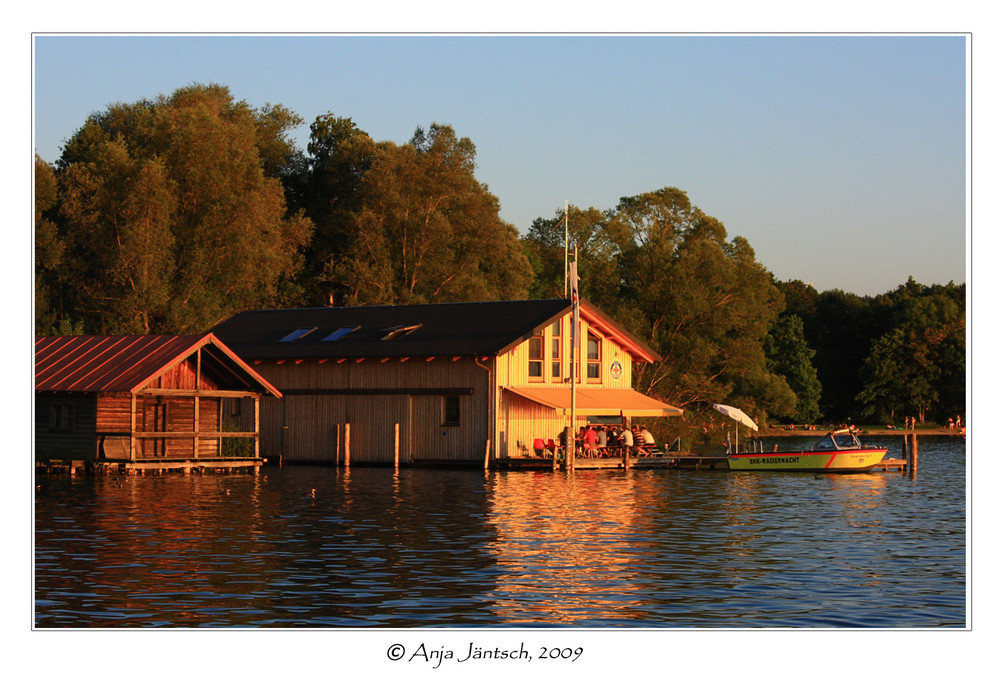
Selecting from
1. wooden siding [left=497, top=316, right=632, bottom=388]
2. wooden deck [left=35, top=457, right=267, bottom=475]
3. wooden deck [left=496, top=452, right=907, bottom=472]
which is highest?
wooden siding [left=497, top=316, right=632, bottom=388]

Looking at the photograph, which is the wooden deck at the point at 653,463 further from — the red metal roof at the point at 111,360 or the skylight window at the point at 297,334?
the skylight window at the point at 297,334

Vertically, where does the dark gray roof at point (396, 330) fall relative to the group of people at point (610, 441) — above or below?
above

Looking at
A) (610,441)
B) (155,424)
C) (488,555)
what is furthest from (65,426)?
(488,555)

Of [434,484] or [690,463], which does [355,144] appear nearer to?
[690,463]

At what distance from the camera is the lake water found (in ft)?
64.8

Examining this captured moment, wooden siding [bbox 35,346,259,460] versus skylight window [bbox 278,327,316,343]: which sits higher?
skylight window [bbox 278,327,316,343]

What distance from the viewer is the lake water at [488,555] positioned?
1977 cm

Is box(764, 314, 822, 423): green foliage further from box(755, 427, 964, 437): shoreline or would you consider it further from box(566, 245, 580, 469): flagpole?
box(566, 245, 580, 469): flagpole

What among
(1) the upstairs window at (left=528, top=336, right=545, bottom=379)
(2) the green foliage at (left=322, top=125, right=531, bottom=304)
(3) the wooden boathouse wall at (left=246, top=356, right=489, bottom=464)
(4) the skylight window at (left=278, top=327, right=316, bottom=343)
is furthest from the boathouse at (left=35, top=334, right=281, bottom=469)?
(2) the green foliage at (left=322, top=125, right=531, bottom=304)

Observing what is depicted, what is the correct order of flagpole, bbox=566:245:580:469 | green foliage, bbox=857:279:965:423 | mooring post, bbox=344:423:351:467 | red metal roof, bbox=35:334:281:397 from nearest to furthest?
1. red metal roof, bbox=35:334:281:397
2. flagpole, bbox=566:245:580:469
3. mooring post, bbox=344:423:351:467
4. green foliage, bbox=857:279:965:423

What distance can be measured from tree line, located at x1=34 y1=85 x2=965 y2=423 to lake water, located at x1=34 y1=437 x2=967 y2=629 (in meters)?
26.5

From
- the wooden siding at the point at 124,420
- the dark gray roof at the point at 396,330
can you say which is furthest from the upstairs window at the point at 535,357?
the wooden siding at the point at 124,420

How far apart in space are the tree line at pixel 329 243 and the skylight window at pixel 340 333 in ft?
44.4

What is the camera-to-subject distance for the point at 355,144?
285ft
